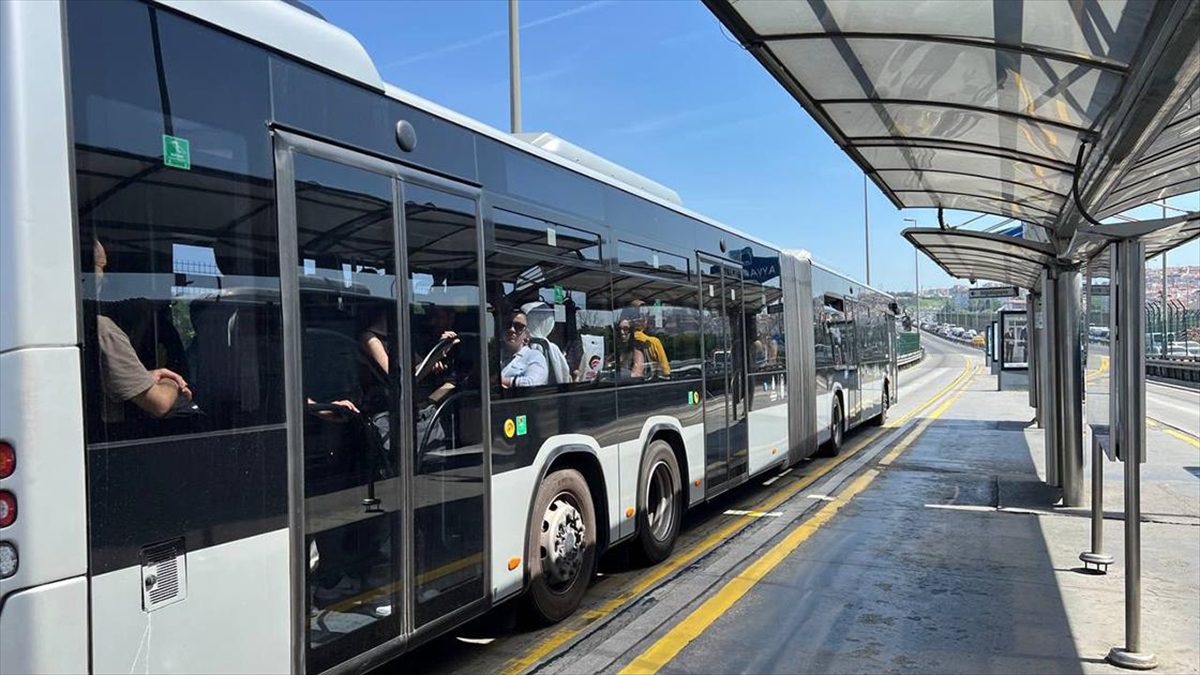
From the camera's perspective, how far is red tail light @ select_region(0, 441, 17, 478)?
255cm

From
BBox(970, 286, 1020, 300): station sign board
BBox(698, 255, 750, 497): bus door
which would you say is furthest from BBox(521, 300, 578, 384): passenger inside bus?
BBox(970, 286, 1020, 300): station sign board

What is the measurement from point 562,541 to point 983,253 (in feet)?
24.4

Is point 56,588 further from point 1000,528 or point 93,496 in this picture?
point 1000,528

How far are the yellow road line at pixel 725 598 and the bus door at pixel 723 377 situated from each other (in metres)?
0.91

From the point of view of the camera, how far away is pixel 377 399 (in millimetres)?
4035

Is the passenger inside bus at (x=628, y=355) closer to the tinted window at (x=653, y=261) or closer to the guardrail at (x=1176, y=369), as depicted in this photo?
the tinted window at (x=653, y=261)

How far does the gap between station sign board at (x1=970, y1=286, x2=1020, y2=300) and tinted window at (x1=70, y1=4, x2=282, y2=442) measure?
74.4ft

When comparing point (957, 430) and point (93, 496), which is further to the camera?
point (957, 430)

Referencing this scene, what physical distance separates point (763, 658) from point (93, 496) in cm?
378

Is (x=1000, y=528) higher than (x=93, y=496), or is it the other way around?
(x=93, y=496)


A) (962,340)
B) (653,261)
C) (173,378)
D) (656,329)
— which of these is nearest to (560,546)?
(656,329)

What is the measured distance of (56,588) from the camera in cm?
262

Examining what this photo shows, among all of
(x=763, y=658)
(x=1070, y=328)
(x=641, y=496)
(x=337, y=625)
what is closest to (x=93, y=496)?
(x=337, y=625)

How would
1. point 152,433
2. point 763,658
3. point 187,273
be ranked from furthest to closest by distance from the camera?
point 763,658 < point 187,273 < point 152,433
